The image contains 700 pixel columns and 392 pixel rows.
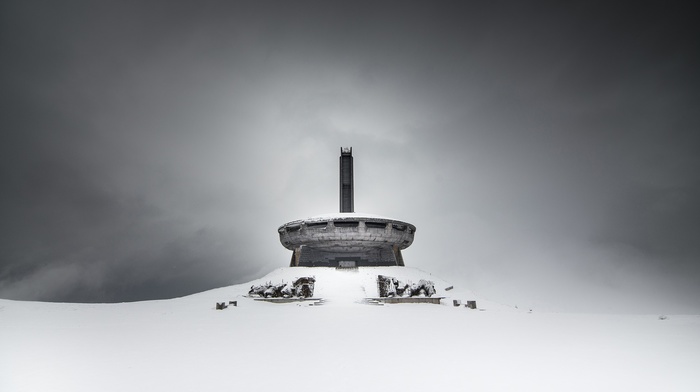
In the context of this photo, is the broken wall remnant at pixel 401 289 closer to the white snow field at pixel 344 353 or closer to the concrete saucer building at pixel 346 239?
the white snow field at pixel 344 353

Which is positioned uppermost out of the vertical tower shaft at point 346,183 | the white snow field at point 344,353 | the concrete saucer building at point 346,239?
the vertical tower shaft at point 346,183

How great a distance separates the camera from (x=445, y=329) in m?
8.91

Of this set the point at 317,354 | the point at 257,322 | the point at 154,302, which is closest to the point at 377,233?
the point at 154,302

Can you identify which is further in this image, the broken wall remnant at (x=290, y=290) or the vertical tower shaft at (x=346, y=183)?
the vertical tower shaft at (x=346, y=183)

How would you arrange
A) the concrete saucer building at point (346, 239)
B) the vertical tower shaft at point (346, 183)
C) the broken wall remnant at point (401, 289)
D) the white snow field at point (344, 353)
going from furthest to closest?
the vertical tower shaft at point (346, 183) < the concrete saucer building at point (346, 239) < the broken wall remnant at point (401, 289) < the white snow field at point (344, 353)

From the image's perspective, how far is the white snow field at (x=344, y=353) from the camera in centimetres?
464

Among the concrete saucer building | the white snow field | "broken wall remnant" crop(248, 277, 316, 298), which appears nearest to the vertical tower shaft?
the concrete saucer building

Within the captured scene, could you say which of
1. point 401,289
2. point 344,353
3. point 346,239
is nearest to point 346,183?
point 346,239

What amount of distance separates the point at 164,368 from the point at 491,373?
4.49 meters

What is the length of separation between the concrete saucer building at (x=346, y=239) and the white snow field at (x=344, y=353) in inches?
654

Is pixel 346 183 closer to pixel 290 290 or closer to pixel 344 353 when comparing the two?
pixel 290 290

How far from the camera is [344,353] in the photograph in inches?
247

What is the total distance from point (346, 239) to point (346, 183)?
1126 centimetres

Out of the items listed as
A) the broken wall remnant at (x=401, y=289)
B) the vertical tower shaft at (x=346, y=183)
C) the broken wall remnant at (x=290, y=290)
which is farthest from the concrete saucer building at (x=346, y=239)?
the broken wall remnant at (x=401, y=289)
